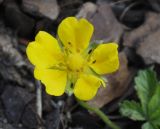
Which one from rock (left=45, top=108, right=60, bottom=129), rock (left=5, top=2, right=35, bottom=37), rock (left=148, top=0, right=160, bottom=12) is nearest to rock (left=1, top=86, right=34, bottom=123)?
rock (left=45, top=108, right=60, bottom=129)

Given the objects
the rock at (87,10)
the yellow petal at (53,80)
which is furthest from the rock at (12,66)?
the rock at (87,10)

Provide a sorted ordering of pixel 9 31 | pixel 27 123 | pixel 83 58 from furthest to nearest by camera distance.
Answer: pixel 9 31 → pixel 27 123 → pixel 83 58

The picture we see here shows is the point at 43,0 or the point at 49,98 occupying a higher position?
the point at 43,0

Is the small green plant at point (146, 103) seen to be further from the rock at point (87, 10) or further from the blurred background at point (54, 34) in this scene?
the rock at point (87, 10)

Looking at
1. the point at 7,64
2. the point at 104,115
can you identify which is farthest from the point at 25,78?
the point at 104,115

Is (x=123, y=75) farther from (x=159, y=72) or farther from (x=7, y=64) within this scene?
(x=7, y=64)

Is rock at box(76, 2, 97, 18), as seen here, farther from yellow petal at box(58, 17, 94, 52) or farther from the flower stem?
the flower stem

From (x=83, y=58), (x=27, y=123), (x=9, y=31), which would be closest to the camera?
(x=83, y=58)

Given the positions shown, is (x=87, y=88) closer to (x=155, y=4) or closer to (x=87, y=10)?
(x=87, y=10)
